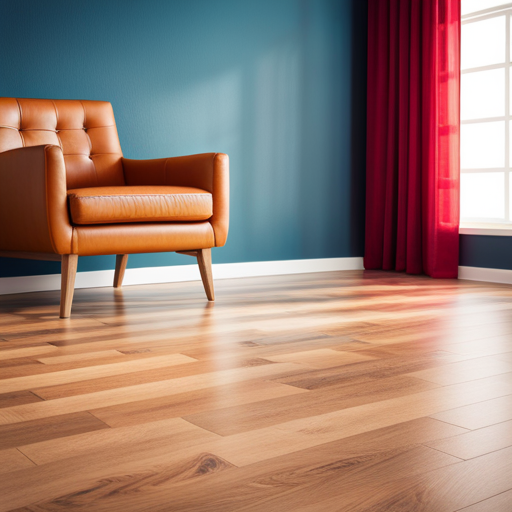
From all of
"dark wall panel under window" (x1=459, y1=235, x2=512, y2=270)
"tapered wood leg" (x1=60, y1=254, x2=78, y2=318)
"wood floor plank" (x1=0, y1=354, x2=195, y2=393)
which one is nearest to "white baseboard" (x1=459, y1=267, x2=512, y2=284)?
"dark wall panel under window" (x1=459, y1=235, x2=512, y2=270)

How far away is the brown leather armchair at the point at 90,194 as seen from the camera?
2.33 metres

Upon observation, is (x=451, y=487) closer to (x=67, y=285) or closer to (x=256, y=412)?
(x=256, y=412)

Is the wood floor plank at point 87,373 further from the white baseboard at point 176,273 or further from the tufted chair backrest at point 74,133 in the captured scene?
the white baseboard at point 176,273

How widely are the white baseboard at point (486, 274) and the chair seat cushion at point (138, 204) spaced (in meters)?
1.75

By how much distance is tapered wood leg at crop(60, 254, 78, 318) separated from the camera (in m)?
2.31


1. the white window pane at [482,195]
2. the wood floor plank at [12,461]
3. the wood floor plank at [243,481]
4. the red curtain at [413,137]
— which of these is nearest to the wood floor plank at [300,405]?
the wood floor plank at [243,481]

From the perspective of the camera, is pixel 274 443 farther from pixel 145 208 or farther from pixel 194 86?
pixel 194 86

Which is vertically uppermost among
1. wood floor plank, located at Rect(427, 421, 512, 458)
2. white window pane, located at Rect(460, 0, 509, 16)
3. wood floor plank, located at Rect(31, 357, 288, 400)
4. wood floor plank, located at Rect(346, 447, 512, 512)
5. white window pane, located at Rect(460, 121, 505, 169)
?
white window pane, located at Rect(460, 0, 509, 16)

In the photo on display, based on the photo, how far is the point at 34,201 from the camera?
2400 mm

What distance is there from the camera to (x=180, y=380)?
4.70 ft

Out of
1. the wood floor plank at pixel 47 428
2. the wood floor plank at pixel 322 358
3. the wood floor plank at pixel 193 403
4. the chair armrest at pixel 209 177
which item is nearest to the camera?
the wood floor plank at pixel 47 428

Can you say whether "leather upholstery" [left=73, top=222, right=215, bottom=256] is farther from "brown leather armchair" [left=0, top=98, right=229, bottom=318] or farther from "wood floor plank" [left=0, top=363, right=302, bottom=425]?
"wood floor plank" [left=0, top=363, right=302, bottom=425]

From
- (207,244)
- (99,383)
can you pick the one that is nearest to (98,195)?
(207,244)

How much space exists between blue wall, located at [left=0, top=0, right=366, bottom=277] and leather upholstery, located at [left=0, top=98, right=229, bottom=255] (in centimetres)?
33
